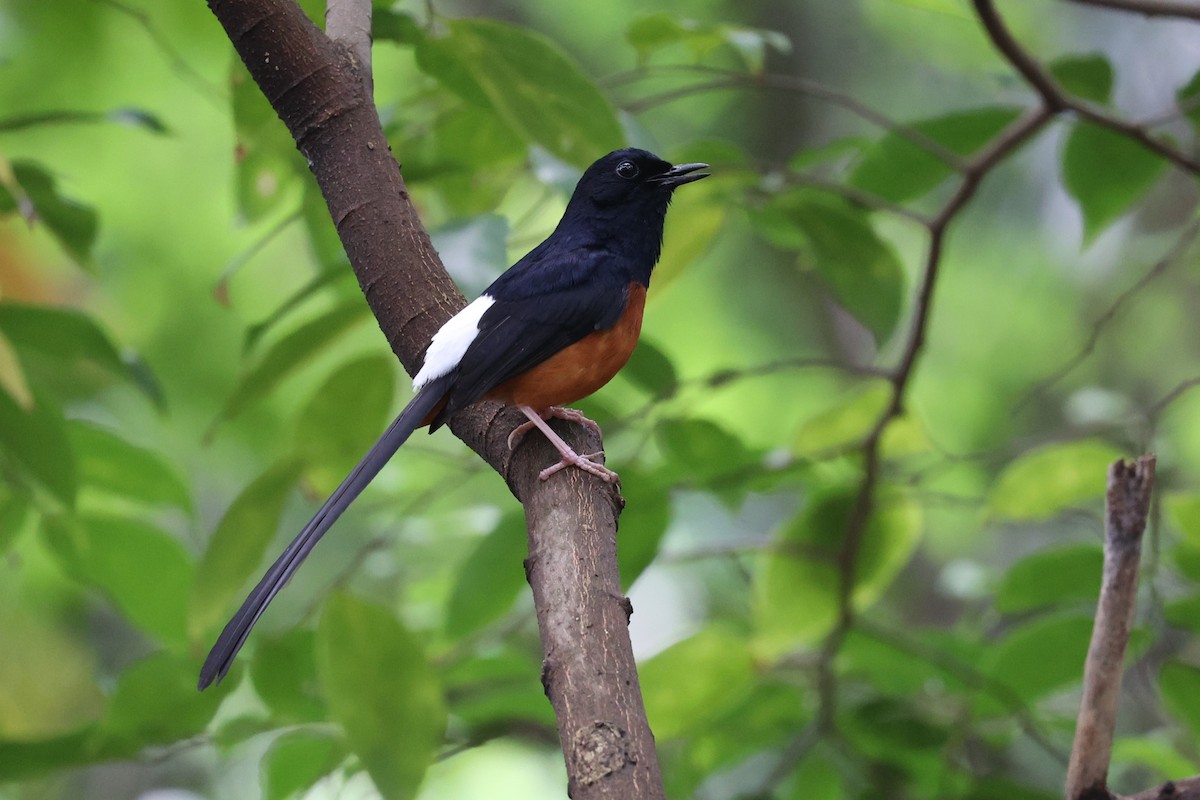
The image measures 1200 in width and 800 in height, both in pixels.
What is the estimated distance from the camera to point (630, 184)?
3.50 meters

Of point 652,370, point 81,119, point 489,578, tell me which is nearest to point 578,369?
point 652,370

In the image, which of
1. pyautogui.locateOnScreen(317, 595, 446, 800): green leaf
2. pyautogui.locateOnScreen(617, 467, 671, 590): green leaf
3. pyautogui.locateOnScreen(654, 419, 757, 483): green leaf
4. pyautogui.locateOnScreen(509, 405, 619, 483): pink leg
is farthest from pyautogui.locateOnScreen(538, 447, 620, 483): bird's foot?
pyautogui.locateOnScreen(654, 419, 757, 483): green leaf

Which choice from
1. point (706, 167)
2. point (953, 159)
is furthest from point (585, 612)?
point (953, 159)

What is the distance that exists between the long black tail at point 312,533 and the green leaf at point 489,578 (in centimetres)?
48

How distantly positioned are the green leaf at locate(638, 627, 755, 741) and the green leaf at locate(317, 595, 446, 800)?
85cm

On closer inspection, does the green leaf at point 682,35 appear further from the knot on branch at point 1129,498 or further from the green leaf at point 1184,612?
the green leaf at point 1184,612

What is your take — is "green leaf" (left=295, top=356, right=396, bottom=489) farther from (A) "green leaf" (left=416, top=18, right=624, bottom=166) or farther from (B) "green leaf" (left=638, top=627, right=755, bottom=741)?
(B) "green leaf" (left=638, top=627, right=755, bottom=741)

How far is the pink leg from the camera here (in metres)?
2.30

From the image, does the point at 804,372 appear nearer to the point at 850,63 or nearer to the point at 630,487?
the point at 850,63

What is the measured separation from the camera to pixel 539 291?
2994 millimetres

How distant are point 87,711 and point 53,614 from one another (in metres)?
0.82

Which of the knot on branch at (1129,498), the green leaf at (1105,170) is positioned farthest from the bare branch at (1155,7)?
the knot on branch at (1129,498)

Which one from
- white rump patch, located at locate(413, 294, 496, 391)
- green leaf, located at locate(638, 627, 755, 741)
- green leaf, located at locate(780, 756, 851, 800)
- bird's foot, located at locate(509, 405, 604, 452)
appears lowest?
green leaf, located at locate(780, 756, 851, 800)

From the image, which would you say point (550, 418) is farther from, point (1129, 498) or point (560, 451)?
point (1129, 498)
